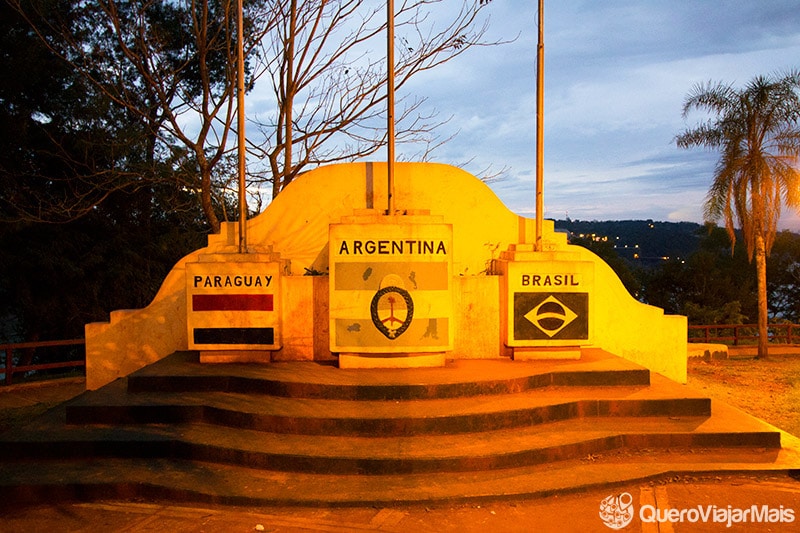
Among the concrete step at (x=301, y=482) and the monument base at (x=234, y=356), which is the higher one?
the monument base at (x=234, y=356)

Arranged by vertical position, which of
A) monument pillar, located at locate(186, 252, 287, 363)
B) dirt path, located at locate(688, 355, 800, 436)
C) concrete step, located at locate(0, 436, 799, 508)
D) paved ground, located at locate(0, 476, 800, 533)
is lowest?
dirt path, located at locate(688, 355, 800, 436)

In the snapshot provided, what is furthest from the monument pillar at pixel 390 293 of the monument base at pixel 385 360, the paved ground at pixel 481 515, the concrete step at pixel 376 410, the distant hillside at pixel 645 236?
the distant hillside at pixel 645 236

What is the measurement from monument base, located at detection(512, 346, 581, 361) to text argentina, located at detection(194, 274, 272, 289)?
3.52 meters

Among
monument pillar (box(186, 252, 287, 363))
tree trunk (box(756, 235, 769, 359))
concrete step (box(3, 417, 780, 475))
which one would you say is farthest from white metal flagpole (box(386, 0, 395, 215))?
tree trunk (box(756, 235, 769, 359))

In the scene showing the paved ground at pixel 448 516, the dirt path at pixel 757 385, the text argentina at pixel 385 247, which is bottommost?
the dirt path at pixel 757 385

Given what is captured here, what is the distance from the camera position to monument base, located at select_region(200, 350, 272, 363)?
800cm

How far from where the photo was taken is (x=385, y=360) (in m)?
7.78

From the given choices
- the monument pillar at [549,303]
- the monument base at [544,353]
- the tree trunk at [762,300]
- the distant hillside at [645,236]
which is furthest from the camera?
the distant hillside at [645,236]

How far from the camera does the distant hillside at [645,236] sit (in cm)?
7056

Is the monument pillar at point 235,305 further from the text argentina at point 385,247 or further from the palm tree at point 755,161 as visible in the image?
the palm tree at point 755,161

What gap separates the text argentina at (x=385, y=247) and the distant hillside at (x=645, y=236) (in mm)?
51142

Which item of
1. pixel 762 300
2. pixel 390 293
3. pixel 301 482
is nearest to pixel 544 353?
pixel 390 293

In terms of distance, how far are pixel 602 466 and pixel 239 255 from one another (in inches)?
202

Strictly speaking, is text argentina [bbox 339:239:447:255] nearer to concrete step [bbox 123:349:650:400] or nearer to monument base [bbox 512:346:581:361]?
concrete step [bbox 123:349:650:400]
